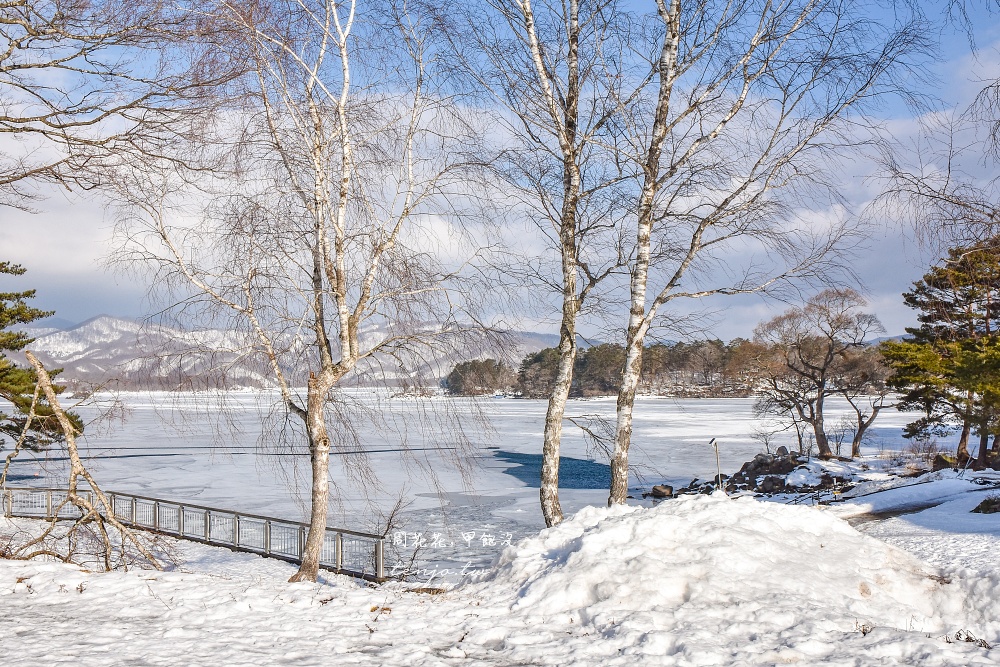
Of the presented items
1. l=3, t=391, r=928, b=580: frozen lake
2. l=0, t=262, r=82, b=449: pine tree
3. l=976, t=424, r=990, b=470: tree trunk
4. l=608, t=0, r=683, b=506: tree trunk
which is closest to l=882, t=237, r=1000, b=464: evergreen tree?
l=976, t=424, r=990, b=470: tree trunk

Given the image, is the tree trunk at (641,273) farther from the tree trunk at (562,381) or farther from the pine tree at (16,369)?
the pine tree at (16,369)

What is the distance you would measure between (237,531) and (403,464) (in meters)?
24.5

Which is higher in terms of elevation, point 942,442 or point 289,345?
point 289,345

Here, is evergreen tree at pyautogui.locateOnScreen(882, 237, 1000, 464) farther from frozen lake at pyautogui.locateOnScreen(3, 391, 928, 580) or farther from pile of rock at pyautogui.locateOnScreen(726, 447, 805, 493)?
frozen lake at pyautogui.locateOnScreen(3, 391, 928, 580)

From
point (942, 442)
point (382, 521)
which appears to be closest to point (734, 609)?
point (382, 521)

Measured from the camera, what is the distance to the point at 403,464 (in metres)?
43.2

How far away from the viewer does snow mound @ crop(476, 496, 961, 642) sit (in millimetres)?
6215

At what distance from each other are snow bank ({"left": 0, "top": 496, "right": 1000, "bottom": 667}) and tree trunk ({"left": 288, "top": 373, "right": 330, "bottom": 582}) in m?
3.07

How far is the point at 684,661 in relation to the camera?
5.18m

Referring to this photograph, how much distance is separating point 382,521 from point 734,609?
19755mm

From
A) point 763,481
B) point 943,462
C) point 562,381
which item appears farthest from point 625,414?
point 943,462

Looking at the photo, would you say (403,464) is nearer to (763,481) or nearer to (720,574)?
(763,481)

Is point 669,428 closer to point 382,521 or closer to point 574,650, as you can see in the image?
point 382,521

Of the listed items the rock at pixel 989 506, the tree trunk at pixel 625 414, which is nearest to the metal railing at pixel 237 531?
the tree trunk at pixel 625 414
